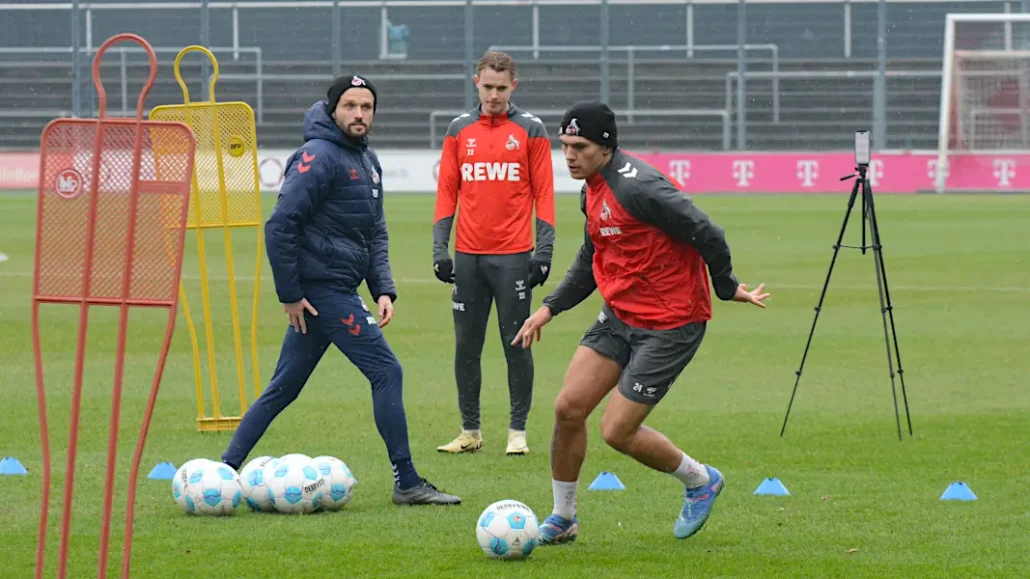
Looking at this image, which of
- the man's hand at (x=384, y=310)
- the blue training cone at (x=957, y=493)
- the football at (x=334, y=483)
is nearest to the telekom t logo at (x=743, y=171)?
the blue training cone at (x=957, y=493)

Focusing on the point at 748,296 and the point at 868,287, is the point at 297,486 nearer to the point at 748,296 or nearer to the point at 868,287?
the point at 748,296

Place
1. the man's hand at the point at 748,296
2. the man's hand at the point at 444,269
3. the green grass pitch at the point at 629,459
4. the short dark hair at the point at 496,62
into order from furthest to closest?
the man's hand at the point at 444,269, the short dark hair at the point at 496,62, the man's hand at the point at 748,296, the green grass pitch at the point at 629,459

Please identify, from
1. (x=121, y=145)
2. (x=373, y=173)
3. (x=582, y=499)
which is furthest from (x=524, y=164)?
(x=121, y=145)

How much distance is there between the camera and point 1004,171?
38.6 metres

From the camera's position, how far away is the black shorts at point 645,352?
6875mm

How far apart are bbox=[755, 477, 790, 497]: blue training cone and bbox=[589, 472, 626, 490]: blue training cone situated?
2.30 ft

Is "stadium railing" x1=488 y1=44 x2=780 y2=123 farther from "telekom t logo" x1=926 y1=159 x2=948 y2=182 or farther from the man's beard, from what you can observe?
the man's beard

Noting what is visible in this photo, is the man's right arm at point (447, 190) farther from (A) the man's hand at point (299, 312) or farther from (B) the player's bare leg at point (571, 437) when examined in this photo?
(B) the player's bare leg at point (571, 437)

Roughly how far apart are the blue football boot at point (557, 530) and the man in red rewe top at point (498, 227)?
234 centimetres

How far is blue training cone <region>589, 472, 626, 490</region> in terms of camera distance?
8245 mm

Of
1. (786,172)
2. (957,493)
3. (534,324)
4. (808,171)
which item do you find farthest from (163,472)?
(808,171)

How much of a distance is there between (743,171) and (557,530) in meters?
32.8

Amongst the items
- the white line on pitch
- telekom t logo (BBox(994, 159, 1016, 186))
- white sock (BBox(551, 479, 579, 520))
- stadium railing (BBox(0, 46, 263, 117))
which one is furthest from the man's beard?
stadium railing (BBox(0, 46, 263, 117))

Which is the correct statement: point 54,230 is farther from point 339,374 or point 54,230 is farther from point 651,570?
point 339,374
